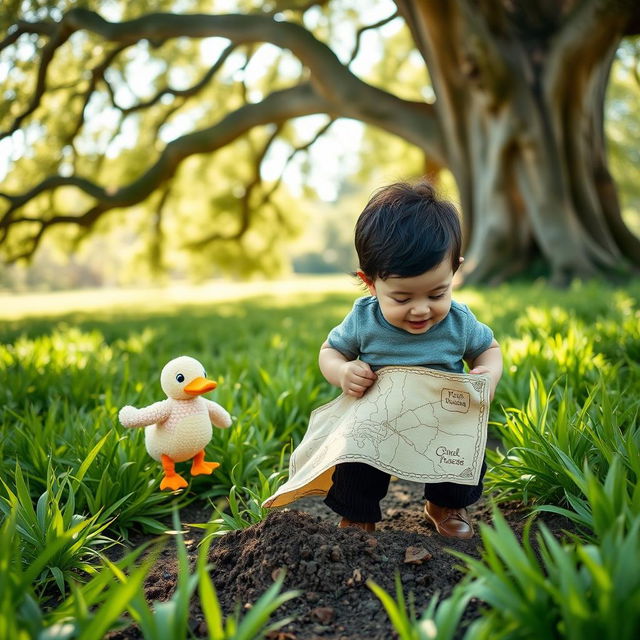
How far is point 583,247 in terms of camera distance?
8.66 metres

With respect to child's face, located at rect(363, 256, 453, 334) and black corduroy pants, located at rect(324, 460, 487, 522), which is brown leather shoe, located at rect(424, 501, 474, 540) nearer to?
black corduroy pants, located at rect(324, 460, 487, 522)

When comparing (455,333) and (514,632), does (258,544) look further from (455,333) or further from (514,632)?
(455,333)

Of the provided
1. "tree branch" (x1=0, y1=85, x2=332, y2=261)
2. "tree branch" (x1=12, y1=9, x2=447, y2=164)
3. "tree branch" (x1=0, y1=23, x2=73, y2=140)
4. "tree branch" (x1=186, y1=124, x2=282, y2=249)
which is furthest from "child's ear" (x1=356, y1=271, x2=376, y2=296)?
"tree branch" (x1=186, y1=124, x2=282, y2=249)

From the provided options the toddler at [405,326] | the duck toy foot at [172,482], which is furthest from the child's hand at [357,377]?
the duck toy foot at [172,482]

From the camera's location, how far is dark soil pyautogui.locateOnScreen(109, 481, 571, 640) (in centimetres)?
143

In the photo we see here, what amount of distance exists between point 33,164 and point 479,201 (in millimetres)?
8685

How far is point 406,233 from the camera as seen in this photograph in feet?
5.98

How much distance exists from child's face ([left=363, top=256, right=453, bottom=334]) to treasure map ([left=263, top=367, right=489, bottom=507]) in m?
0.16

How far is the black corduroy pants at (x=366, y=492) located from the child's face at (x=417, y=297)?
0.47 metres

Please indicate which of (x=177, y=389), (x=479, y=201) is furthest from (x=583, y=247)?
(x=177, y=389)

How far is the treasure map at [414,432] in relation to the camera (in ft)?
6.23

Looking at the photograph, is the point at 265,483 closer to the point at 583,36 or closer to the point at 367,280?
the point at 367,280

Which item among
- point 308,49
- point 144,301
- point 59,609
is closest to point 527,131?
point 308,49

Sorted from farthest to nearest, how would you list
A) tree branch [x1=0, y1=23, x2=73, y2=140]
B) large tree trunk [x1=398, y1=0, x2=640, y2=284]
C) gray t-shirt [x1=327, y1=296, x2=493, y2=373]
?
1. tree branch [x1=0, y1=23, x2=73, y2=140]
2. large tree trunk [x1=398, y1=0, x2=640, y2=284]
3. gray t-shirt [x1=327, y1=296, x2=493, y2=373]
